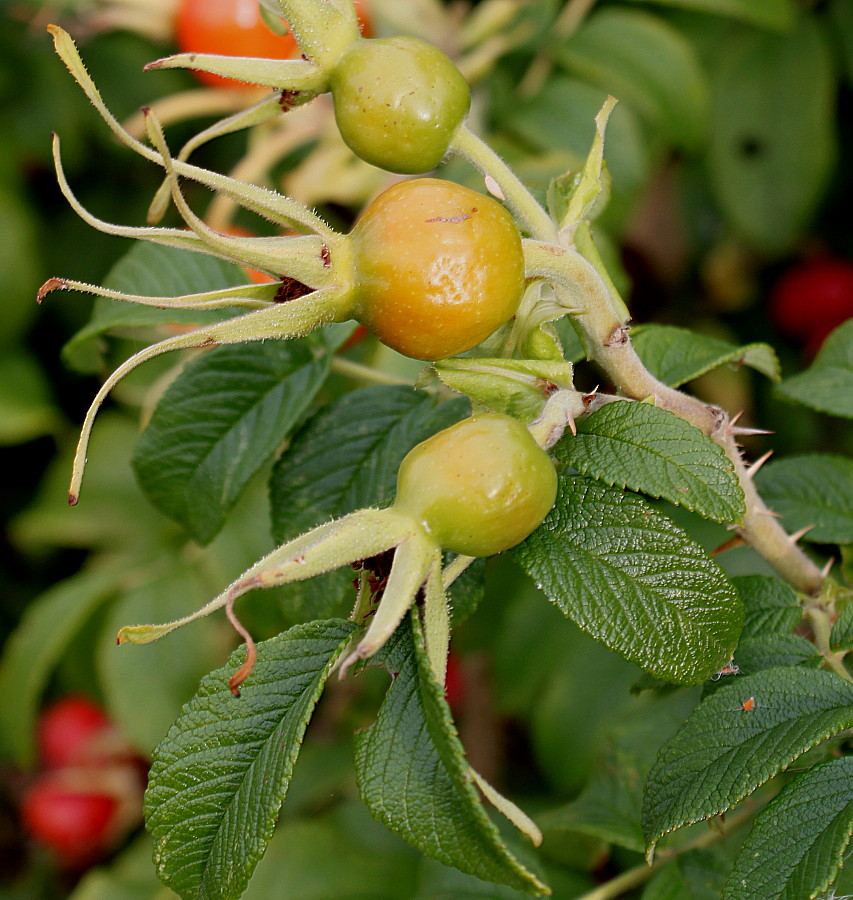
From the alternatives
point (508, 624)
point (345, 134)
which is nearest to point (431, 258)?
point (345, 134)

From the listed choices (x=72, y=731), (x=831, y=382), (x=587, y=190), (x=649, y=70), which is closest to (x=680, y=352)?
(x=831, y=382)

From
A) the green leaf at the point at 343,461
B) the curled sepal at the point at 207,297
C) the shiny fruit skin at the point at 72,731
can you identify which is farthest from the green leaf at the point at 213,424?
the shiny fruit skin at the point at 72,731

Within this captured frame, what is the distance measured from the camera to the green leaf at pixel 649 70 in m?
2.13

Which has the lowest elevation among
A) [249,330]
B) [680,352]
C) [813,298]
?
[813,298]

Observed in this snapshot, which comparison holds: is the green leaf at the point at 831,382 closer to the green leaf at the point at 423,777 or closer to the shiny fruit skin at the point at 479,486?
the shiny fruit skin at the point at 479,486

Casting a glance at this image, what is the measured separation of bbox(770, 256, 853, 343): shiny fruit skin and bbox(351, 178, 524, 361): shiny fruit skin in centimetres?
200

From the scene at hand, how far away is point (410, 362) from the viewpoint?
5.31ft

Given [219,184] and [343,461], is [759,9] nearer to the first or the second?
[343,461]

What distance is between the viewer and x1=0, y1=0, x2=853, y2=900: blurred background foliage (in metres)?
1.86

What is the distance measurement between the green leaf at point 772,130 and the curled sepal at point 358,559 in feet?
6.31

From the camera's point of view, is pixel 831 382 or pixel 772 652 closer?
pixel 772 652

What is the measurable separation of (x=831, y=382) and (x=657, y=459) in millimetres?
557

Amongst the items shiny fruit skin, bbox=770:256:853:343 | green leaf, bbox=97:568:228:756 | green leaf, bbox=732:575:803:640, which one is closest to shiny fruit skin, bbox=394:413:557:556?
green leaf, bbox=732:575:803:640

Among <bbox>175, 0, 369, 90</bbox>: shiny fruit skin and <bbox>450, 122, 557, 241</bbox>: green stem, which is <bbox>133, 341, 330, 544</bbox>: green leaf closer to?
<bbox>450, 122, 557, 241</bbox>: green stem
